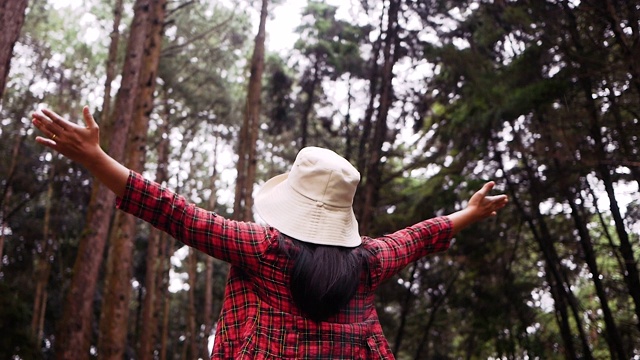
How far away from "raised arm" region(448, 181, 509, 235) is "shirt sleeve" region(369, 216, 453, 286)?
0.08 metres

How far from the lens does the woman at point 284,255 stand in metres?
1.95

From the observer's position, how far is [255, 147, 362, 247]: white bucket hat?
2174 mm

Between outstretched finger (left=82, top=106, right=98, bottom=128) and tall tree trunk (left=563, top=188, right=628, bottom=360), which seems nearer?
outstretched finger (left=82, top=106, right=98, bottom=128)

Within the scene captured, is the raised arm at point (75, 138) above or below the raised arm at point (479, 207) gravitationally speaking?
below

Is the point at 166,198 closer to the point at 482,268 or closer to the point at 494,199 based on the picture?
the point at 494,199

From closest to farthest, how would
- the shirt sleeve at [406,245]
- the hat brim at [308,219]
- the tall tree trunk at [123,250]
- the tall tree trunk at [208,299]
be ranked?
1. the hat brim at [308,219]
2. the shirt sleeve at [406,245]
3. the tall tree trunk at [123,250]
4. the tall tree trunk at [208,299]

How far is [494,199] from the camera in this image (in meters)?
2.76

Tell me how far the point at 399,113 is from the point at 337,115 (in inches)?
133

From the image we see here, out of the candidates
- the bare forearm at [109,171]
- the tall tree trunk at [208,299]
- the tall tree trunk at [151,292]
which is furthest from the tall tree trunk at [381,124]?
the bare forearm at [109,171]

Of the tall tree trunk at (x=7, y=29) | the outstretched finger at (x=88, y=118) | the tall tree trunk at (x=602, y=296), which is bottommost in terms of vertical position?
the outstretched finger at (x=88, y=118)

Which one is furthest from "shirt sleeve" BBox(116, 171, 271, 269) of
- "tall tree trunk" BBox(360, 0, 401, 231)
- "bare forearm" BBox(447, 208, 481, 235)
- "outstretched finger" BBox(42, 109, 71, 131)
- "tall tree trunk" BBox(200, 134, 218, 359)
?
A: "tall tree trunk" BBox(200, 134, 218, 359)

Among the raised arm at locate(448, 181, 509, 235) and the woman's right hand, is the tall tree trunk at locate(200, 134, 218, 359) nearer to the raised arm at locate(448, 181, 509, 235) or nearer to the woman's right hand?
the raised arm at locate(448, 181, 509, 235)

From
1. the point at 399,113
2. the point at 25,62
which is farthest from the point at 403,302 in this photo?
the point at 25,62

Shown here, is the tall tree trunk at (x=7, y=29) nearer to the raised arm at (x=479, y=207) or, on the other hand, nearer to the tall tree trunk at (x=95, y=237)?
the raised arm at (x=479, y=207)
